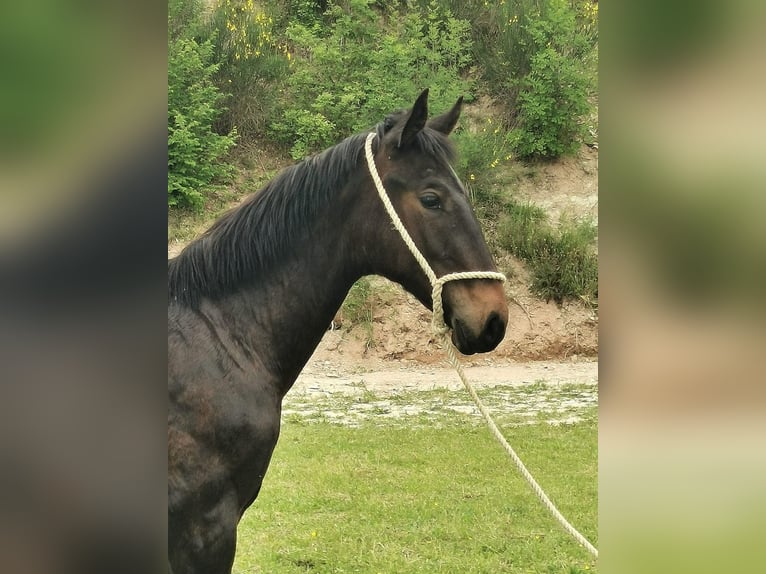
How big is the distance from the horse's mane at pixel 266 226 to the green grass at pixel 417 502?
2.01 metres

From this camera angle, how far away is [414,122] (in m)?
1.71

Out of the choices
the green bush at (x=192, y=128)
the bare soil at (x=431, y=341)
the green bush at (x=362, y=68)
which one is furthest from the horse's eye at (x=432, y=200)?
the green bush at (x=362, y=68)

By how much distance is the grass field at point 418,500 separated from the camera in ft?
10.6

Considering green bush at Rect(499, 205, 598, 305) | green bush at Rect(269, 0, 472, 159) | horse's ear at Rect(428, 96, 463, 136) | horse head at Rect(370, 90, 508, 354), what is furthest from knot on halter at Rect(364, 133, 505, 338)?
green bush at Rect(269, 0, 472, 159)

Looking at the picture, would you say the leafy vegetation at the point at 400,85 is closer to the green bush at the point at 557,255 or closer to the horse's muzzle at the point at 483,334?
the green bush at the point at 557,255

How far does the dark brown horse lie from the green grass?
186 centimetres

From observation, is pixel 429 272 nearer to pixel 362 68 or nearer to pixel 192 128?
pixel 192 128

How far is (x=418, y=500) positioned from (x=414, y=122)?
2956mm

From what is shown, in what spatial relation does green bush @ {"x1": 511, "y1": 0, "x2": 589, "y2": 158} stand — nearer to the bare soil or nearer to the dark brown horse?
the bare soil

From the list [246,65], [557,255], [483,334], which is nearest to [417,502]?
[483,334]

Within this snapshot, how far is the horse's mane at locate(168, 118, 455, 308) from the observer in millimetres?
1645
